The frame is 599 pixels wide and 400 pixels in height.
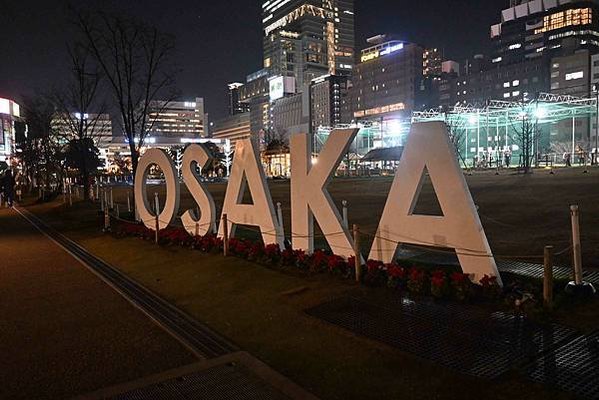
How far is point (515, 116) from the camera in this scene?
211 feet

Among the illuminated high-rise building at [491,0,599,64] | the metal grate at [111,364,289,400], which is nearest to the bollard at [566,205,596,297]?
the metal grate at [111,364,289,400]

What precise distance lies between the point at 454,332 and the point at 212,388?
308cm

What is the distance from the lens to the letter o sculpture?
14.2 m

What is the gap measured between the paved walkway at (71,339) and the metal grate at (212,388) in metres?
0.41

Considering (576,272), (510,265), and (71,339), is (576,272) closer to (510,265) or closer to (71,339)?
(510,265)

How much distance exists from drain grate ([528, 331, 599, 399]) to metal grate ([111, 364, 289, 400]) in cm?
264

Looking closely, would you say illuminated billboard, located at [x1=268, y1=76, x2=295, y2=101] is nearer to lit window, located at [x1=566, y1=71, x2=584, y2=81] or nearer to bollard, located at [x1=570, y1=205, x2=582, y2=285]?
lit window, located at [x1=566, y1=71, x2=584, y2=81]

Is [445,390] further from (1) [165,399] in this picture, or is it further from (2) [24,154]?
(2) [24,154]

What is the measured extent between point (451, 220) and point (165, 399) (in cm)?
499

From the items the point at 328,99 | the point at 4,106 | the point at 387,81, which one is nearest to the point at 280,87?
the point at 328,99

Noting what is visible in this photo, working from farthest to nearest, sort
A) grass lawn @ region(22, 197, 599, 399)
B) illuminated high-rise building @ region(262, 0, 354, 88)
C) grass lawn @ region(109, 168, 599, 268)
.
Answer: illuminated high-rise building @ region(262, 0, 354, 88)
grass lawn @ region(109, 168, 599, 268)
grass lawn @ region(22, 197, 599, 399)

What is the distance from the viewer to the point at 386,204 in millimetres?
8625

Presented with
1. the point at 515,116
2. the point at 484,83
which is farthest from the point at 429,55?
the point at 515,116

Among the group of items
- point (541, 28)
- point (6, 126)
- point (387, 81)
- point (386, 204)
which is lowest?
point (386, 204)
